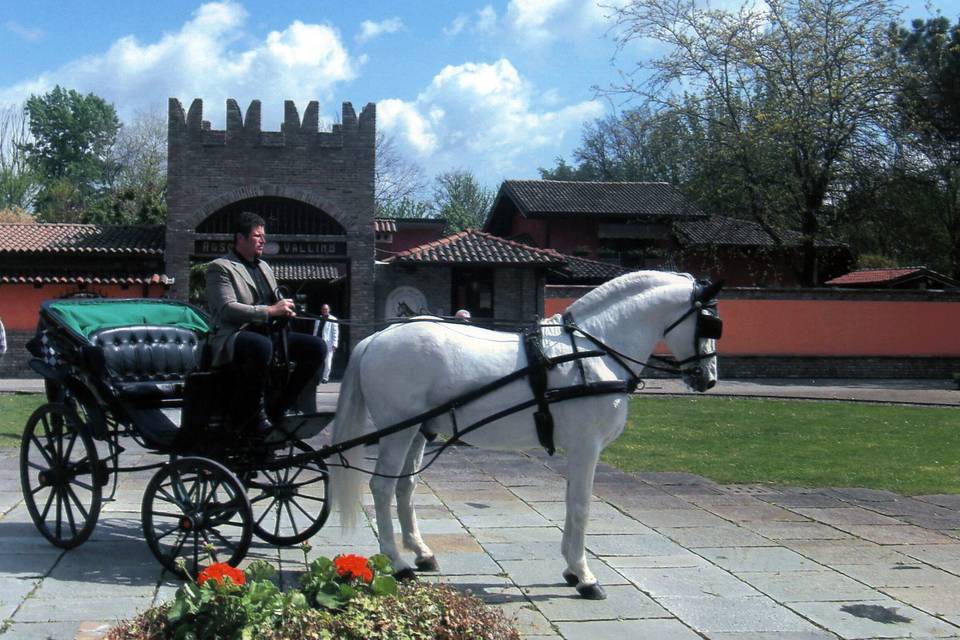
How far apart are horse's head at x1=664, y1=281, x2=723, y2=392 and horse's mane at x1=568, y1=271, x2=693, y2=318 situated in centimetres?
19

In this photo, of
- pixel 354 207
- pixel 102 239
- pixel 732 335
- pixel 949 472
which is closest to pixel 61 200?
pixel 102 239

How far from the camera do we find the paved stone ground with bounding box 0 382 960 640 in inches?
210

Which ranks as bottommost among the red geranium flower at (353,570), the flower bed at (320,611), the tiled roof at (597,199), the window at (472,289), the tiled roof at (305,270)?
the flower bed at (320,611)

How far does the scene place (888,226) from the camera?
31.9 m

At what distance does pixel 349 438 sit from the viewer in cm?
638

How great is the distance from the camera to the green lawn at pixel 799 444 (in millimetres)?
10508

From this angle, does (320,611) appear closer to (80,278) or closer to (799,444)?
(799,444)

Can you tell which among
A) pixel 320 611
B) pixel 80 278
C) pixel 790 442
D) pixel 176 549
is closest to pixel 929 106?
pixel 790 442

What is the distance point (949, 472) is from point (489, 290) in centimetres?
1711

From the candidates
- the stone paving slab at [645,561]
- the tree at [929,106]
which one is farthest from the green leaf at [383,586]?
the tree at [929,106]

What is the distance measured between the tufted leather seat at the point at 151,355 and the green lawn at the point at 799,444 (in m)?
5.20

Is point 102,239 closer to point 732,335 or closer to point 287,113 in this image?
point 287,113

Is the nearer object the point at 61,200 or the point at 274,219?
the point at 274,219

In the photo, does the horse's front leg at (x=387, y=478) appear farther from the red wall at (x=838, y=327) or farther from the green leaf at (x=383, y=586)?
the red wall at (x=838, y=327)
